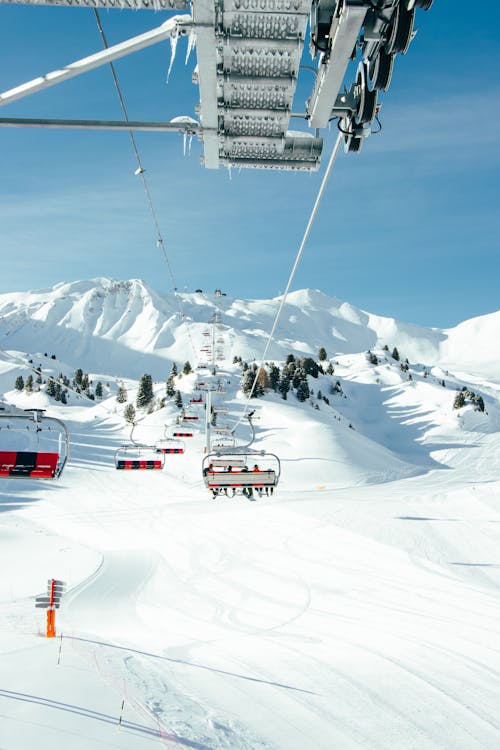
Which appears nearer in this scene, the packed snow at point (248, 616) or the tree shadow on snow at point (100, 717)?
the tree shadow on snow at point (100, 717)

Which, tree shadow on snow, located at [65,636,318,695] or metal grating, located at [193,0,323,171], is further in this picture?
tree shadow on snow, located at [65,636,318,695]

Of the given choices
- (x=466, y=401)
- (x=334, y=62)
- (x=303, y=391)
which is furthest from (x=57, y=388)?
(x=334, y=62)

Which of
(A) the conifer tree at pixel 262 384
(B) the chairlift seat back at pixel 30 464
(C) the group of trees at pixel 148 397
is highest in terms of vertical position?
(A) the conifer tree at pixel 262 384

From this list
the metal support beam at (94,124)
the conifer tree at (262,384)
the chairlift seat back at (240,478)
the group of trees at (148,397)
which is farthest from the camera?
the conifer tree at (262,384)

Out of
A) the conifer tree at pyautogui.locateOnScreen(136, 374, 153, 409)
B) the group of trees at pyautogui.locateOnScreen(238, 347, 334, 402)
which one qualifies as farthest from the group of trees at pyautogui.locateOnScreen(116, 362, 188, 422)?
the group of trees at pyautogui.locateOnScreen(238, 347, 334, 402)

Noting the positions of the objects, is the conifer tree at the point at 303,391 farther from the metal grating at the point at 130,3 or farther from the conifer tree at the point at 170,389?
the metal grating at the point at 130,3

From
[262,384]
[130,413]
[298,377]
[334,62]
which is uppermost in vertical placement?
[298,377]

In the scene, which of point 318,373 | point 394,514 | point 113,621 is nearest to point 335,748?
point 113,621

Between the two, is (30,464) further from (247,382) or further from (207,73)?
(247,382)

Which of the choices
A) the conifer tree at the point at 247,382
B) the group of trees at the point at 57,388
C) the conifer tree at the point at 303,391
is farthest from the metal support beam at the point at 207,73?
the group of trees at the point at 57,388

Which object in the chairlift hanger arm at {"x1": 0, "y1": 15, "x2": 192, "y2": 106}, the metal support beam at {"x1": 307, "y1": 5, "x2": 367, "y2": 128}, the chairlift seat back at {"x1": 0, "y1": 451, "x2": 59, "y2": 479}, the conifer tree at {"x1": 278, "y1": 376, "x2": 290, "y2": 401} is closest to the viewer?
the metal support beam at {"x1": 307, "y1": 5, "x2": 367, "y2": 128}

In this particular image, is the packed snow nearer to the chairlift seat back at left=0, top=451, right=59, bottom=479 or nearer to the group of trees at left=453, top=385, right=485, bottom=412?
the chairlift seat back at left=0, top=451, right=59, bottom=479

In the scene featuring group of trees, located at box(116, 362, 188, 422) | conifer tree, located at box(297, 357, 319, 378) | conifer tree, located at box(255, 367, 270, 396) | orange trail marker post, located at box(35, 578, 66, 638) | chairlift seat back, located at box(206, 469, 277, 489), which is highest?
conifer tree, located at box(297, 357, 319, 378)

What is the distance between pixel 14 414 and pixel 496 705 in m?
14.2
